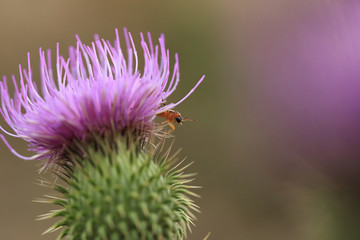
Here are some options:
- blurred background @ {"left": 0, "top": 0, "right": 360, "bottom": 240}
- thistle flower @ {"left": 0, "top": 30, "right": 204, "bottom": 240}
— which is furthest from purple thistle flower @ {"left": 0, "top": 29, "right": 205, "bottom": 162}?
blurred background @ {"left": 0, "top": 0, "right": 360, "bottom": 240}

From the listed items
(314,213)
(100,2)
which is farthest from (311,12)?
(100,2)

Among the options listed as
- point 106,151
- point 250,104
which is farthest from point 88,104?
point 250,104

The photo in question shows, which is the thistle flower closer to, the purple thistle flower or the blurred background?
the purple thistle flower

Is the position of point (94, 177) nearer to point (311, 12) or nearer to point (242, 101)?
point (311, 12)

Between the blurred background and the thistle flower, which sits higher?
the blurred background

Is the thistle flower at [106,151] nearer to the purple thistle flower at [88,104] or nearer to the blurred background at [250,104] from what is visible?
the purple thistle flower at [88,104]

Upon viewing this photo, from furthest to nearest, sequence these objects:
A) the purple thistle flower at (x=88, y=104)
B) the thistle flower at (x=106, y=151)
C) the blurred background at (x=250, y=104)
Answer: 1. the blurred background at (x=250, y=104)
2. the purple thistle flower at (x=88, y=104)
3. the thistle flower at (x=106, y=151)

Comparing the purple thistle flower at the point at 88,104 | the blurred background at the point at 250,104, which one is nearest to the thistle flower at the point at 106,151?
the purple thistle flower at the point at 88,104

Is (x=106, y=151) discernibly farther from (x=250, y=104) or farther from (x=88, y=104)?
(x=250, y=104)
